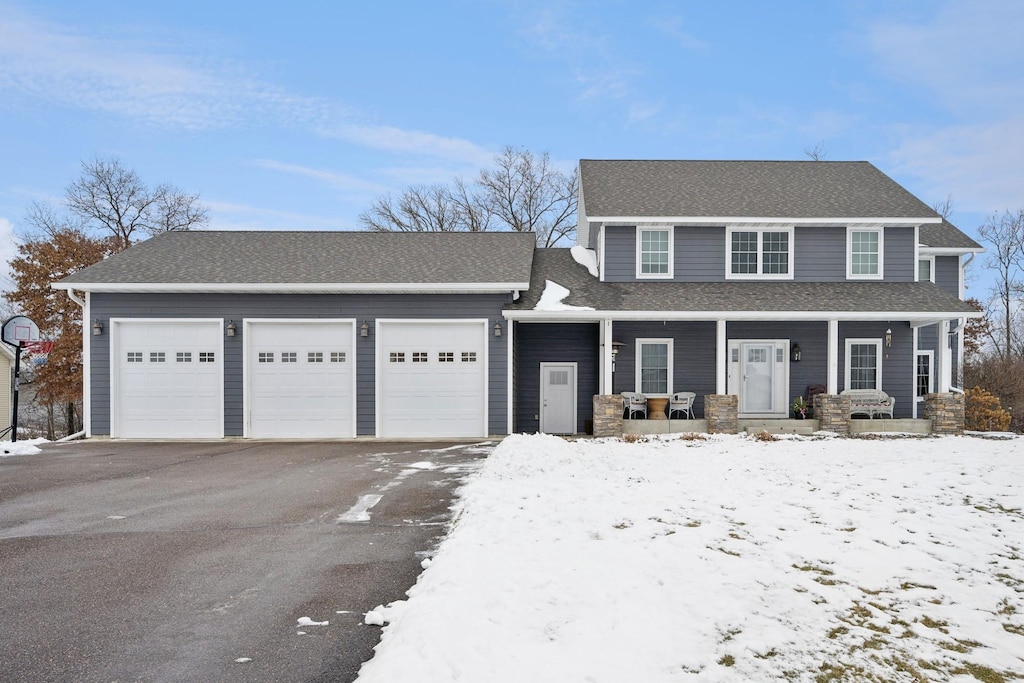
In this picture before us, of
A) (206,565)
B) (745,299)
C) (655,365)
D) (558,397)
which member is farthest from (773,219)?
(206,565)

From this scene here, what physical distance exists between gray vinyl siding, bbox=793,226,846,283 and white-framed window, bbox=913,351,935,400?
4016 mm

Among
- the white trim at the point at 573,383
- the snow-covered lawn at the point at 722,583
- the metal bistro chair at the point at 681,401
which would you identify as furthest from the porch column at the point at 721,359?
the snow-covered lawn at the point at 722,583

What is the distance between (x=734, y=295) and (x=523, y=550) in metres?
12.1

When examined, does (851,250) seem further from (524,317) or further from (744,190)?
(524,317)

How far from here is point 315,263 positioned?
1551cm

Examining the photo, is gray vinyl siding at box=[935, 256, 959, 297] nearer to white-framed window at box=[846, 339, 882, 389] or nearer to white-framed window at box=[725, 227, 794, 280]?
white-framed window at box=[846, 339, 882, 389]

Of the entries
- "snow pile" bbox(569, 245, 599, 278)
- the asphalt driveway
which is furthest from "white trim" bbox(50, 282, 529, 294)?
the asphalt driveway

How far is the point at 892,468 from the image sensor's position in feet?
28.3

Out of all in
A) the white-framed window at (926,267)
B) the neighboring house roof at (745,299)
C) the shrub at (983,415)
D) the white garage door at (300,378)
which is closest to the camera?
the neighboring house roof at (745,299)

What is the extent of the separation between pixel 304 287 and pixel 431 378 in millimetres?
3588

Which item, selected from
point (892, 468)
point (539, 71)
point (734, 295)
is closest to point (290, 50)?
point (539, 71)

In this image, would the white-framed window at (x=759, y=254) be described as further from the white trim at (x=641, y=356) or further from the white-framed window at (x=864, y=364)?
the white-framed window at (x=864, y=364)

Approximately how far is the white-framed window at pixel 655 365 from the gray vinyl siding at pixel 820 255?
391cm

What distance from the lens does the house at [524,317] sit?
14.7 meters
